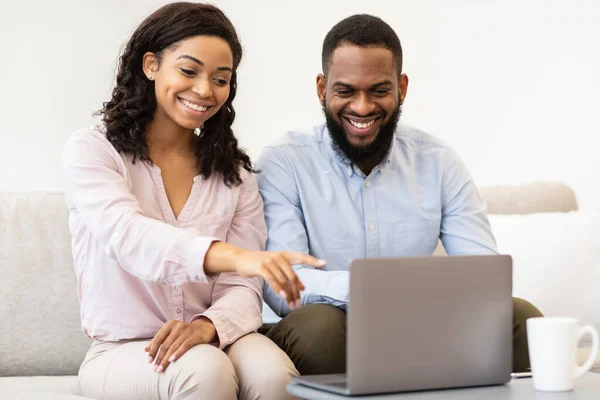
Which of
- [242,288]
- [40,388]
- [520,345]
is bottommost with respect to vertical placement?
[40,388]

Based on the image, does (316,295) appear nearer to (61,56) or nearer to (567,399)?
(567,399)

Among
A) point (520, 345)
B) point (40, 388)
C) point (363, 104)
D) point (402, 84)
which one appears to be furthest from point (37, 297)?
point (520, 345)

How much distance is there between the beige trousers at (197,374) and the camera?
1513 mm

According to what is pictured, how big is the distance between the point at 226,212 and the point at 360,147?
390mm

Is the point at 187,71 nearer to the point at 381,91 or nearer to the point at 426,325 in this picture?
the point at 381,91

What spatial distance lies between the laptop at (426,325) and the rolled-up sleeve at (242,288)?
403 millimetres

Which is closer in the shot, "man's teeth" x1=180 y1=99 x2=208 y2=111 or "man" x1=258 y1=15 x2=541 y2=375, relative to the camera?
"man's teeth" x1=180 y1=99 x2=208 y2=111

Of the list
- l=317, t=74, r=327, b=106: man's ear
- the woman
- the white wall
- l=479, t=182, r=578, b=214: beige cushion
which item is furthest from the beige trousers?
the white wall

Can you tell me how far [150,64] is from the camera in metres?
1.88

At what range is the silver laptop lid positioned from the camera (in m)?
1.23

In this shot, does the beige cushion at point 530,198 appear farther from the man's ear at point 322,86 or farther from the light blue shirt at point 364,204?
the man's ear at point 322,86

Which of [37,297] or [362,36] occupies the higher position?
[362,36]

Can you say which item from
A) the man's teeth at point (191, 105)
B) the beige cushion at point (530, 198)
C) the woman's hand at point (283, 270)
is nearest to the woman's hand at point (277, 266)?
the woman's hand at point (283, 270)

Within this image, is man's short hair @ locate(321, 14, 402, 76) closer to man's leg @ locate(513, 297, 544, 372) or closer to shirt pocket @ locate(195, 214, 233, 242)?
shirt pocket @ locate(195, 214, 233, 242)
